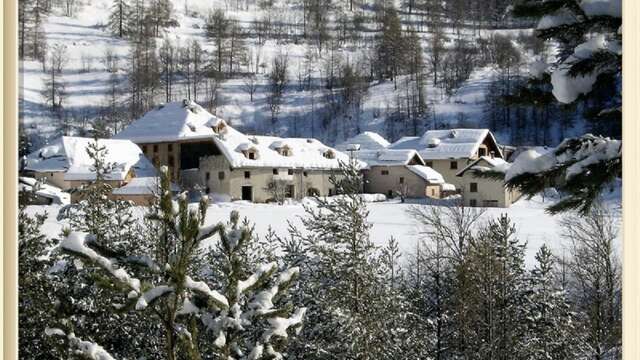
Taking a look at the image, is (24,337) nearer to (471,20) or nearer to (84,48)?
(84,48)

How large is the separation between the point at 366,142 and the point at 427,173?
31.8 inches

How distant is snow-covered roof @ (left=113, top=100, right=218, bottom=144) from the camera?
5.64 m

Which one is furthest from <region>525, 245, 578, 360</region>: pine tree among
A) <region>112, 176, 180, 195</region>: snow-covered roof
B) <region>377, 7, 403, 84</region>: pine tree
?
<region>112, 176, 180, 195</region>: snow-covered roof

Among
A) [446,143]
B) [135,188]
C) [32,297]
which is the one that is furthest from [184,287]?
[446,143]

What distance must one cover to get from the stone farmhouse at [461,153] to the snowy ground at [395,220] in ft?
0.58

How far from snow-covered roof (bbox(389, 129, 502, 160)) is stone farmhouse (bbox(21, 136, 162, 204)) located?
2.80 meters

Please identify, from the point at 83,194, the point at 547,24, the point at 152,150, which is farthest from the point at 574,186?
the point at 152,150

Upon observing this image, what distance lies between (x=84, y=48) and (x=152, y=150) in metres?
1.26

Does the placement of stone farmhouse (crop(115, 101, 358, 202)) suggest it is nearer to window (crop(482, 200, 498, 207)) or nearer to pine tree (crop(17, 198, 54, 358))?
window (crop(482, 200, 498, 207))

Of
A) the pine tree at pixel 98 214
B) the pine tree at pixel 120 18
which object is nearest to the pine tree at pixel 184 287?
the pine tree at pixel 98 214

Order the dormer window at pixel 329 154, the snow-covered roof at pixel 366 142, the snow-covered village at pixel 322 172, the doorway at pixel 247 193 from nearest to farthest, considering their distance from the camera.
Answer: the snow-covered village at pixel 322 172, the doorway at pixel 247 193, the dormer window at pixel 329 154, the snow-covered roof at pixel 366 142

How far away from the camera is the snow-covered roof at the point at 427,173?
652 cm

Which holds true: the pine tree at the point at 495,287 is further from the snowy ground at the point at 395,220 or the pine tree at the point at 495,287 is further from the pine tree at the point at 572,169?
the pine tree at the point at 572,169

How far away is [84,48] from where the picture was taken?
603cm
